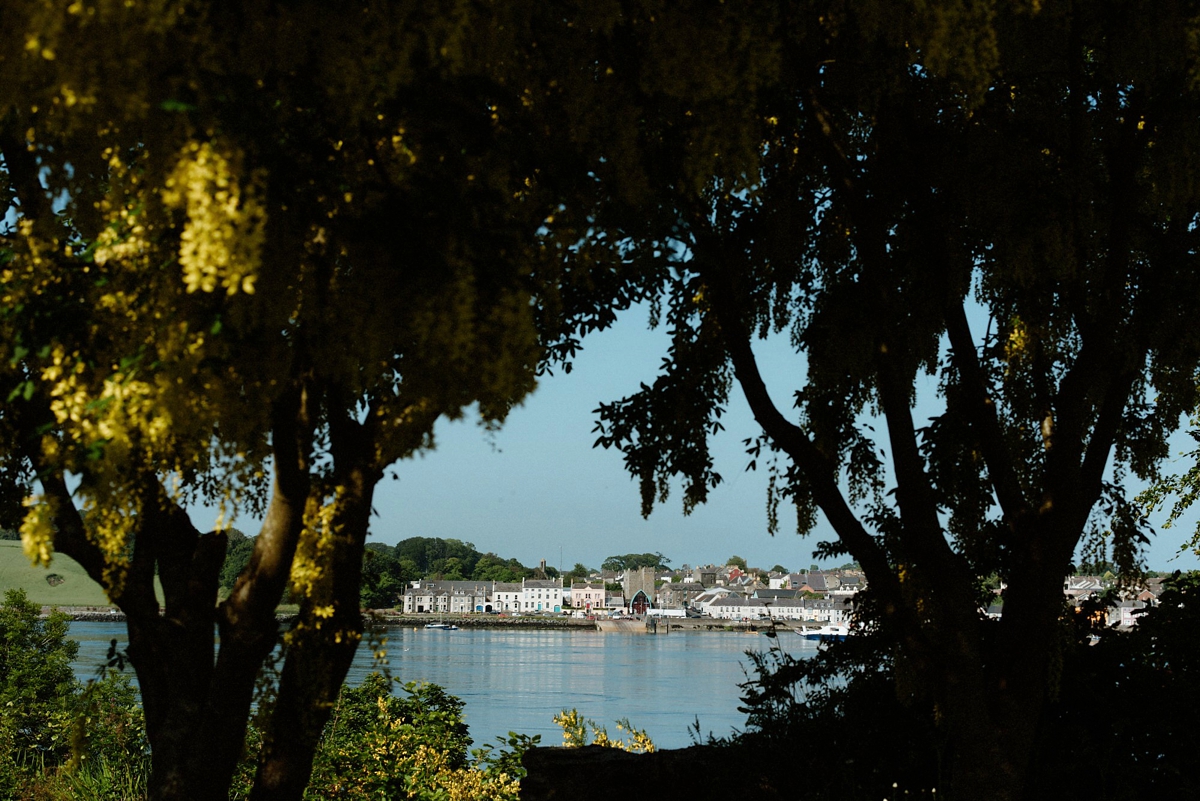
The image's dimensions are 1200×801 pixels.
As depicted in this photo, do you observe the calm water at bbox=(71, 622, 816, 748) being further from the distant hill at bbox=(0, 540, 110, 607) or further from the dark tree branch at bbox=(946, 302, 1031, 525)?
the dark tree branch at bbox=(946, 302, 1031, 525)

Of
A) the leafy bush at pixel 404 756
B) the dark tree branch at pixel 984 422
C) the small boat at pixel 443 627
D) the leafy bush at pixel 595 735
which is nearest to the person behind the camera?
the dark tree branch at pixel 984 422

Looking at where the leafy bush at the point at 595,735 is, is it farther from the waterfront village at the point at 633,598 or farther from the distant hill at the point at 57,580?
the waterfront village at the point at 633,598

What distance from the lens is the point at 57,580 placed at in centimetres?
862

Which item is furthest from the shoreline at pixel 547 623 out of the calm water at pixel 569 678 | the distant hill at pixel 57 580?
the distant hill at pixel 57 580

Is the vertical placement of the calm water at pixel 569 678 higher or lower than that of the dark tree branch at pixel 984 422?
lower

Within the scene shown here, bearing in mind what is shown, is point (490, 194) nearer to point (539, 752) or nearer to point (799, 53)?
point (799, 53)

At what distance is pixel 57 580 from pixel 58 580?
38 centimetres

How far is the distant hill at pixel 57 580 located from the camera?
597cm

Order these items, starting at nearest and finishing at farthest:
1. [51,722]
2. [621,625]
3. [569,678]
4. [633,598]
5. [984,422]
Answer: [984,422] < [51,722] < [569,678] < [621,625] < [633,598]

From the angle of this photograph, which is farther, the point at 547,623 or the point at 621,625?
the point at 621,625

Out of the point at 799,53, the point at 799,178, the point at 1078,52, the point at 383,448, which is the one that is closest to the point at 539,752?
the point at 383,448

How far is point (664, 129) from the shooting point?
4.71 metres

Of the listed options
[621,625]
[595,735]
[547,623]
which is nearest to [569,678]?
[595,735]

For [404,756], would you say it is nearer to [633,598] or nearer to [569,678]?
[569,678]
